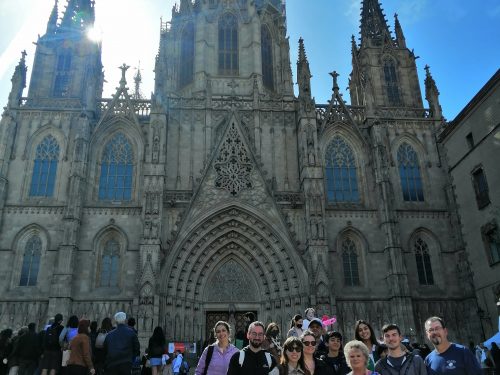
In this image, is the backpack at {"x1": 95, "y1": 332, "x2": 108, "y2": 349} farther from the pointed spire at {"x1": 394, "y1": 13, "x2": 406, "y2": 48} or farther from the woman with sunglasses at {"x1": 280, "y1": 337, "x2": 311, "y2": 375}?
the pointed spire at {"x1": 394, "y1": 13, "x2": 406, "y2": 48}

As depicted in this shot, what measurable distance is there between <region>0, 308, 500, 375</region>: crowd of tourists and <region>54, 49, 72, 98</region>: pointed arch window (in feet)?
74.7

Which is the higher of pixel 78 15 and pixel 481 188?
pixel 78 15

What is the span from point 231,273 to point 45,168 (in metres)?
13.1

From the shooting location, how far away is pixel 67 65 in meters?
32.8

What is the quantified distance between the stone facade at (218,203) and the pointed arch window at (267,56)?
1.49m

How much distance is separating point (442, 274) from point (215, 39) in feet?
74.3

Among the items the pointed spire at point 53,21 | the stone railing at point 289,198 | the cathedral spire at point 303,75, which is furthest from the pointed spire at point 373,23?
the pointed spire at point 53,21

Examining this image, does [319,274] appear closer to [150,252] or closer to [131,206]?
[150,252]

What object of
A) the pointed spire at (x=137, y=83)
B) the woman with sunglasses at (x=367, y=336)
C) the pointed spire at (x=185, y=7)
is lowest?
the woman with sunglasses at (x=367, y=336)

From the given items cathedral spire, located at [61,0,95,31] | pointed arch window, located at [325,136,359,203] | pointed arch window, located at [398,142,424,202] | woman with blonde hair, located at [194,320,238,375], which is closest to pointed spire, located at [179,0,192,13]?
cathedral spire, located at [61,0,95,31]

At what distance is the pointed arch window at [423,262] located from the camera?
92.2 ft

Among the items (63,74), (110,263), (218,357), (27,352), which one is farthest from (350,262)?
(63,74)

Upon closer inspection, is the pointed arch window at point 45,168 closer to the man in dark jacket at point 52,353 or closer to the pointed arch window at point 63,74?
the pointed arch window at point 63,74

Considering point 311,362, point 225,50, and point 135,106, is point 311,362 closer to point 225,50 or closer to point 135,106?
point 135,106
